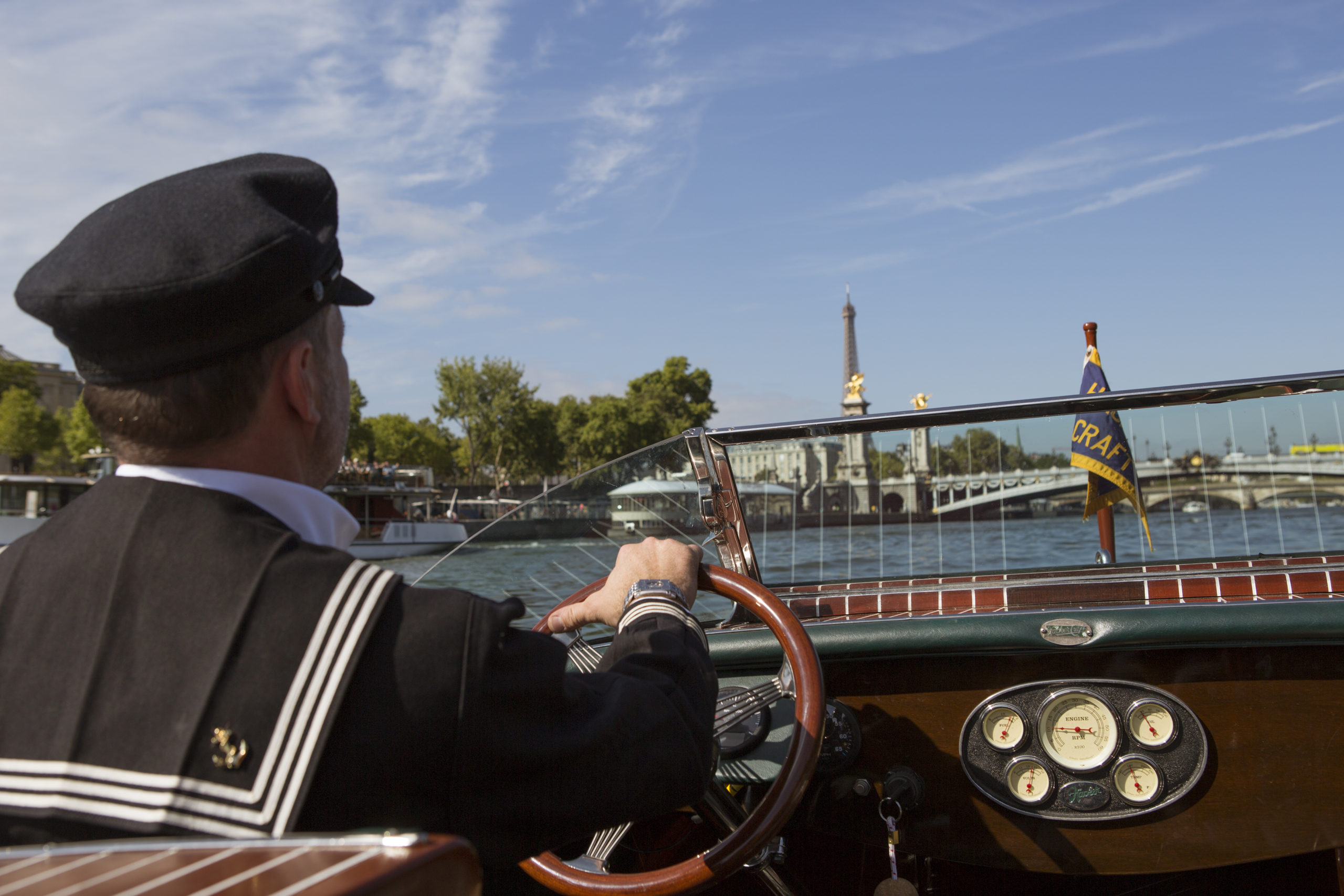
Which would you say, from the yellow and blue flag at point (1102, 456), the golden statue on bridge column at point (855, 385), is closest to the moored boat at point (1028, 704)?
the yellow and blue flag at point (1102, 456)

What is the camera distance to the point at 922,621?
7.42ft

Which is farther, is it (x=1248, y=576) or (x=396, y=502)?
(x=396, y=502)

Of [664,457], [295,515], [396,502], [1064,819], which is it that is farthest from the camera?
[396,502]

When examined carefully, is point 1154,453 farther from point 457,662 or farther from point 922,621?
point 457,662

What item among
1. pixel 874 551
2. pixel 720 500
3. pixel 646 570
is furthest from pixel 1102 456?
pixel 646 570

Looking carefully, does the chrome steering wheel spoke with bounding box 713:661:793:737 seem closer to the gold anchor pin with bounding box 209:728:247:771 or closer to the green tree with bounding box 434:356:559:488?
the gold anchor pin with bounding box 209:728:247:771

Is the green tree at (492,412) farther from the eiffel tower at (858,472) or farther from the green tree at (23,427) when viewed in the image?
the eiffel tower at (858,472)

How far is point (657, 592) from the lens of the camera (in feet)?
4.22

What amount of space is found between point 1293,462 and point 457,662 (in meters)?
3.26

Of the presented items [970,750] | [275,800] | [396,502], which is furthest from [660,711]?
[396,502]

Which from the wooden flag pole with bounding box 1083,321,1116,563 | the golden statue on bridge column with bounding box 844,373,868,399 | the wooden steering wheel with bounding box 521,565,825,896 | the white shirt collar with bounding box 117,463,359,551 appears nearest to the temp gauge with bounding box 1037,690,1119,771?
the wooden steering wheel with bounding box 521,565,825,896

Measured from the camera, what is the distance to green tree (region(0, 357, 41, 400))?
42.5 m

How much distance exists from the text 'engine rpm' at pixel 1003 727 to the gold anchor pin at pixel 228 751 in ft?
6.15

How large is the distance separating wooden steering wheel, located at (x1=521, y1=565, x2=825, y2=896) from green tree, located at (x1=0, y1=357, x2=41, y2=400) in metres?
49.3
